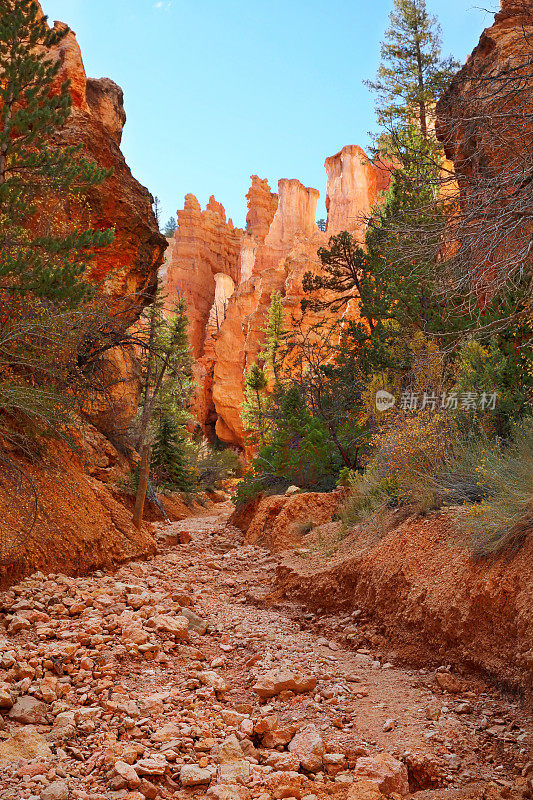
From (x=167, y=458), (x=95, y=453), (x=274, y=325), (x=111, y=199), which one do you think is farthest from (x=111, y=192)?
(x=274, y=325)

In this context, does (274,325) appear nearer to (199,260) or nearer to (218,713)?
(199,260)

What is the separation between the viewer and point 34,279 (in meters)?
6.77

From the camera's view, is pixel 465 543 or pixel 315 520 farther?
pixel 315 520

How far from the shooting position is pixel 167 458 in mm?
18641

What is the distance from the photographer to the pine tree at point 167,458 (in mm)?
18359

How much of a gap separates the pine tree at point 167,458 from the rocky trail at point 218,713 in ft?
42.1

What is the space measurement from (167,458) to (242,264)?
3696 centimetres

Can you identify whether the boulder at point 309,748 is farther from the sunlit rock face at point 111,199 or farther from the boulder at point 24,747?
the sunlit rock face at point 111,199

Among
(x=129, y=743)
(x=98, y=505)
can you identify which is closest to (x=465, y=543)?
(x=129, y=743)

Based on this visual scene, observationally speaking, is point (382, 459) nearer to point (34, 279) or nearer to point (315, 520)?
point (315, 520)

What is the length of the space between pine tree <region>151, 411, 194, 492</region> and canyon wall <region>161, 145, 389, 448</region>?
1705 cm

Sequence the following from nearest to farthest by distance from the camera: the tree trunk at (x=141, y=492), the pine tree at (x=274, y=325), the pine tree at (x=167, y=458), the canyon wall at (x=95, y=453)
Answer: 1. the canyon wall at (x=95, y=453)
2. the tree trunk at (x=141, y=492)
3. the pine tree at (x=167, y=458)
4. the pine tree at (x=274, y=325)

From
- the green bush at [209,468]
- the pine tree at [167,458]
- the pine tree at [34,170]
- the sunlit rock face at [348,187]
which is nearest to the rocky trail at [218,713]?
the pine tree at [34,170]

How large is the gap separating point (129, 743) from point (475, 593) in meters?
2.71
